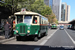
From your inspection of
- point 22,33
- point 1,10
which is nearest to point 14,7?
point 22,33

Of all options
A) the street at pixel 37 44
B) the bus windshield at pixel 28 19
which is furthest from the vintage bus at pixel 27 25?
the street at pixel 37 44

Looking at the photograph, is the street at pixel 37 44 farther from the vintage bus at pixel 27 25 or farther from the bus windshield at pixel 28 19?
the bus windshield at pixel 28 19

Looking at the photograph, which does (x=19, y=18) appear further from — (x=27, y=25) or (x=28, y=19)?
(x=27, y=25)

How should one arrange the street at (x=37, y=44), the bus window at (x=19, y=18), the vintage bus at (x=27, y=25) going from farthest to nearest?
the bus window at (x=19, y=18) < the vintage bus at (x=27, y=25) < the street at (x=37, y=44)

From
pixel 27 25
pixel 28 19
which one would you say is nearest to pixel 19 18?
pixel 28 19

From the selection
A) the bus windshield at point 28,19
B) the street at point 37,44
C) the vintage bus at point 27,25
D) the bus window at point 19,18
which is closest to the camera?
the street at point 37,44

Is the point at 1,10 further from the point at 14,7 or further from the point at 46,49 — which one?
the point at 46,49

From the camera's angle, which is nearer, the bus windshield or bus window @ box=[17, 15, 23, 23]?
the bus windshield

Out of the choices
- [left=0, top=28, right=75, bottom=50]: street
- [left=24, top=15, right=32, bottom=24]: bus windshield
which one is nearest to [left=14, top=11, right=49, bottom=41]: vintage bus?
[left=24, top=15, right=32, bottom=24]: bus windshield

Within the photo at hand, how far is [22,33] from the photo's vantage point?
467 inches

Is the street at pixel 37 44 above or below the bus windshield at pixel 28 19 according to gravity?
below

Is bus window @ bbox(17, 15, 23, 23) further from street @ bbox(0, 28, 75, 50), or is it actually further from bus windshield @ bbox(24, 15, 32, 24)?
street @ bbox(0, 28, 75, 50)

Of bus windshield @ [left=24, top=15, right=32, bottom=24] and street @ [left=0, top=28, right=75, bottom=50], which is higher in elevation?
bus windshield @ [left=24, top=15, right=32, bottom=24]

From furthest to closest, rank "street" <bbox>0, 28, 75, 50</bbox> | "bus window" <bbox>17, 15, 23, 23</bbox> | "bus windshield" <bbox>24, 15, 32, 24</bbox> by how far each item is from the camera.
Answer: "bus window" <bbox>17, 15, 23, 23</bbox>, "bus windshield" <bbox>24, 15, 32, 24</bbox>, "street" <bbox>0, 28, 75, 50</bbox>
